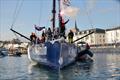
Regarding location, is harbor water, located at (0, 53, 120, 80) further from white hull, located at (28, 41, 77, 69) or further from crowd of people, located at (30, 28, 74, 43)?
crowd of people, located at (30, 28, 74, 43)

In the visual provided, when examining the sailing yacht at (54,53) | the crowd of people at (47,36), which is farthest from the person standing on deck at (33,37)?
the sailing yacht at (54,53)

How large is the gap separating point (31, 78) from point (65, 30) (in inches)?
380

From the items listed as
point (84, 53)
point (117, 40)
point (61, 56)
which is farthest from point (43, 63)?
point (117, 40)

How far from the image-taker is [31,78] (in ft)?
78.8

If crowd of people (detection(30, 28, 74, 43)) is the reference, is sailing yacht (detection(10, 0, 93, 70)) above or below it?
below

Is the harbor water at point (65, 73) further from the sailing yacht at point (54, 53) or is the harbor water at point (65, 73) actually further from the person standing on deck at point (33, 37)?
the person standing on deck at point (33, 37)

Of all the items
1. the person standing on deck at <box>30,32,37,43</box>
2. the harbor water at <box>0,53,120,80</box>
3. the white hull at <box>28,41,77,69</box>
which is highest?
the person standing on deck at <box>30,32,37,43</box>

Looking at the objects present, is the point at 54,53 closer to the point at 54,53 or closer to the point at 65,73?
the point at 54,53

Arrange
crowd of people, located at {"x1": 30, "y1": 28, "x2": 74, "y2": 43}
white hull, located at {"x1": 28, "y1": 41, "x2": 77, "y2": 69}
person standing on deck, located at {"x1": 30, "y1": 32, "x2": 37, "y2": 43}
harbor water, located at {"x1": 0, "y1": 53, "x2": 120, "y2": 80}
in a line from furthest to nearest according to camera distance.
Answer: person standing on deck, located at {"x1": 30, "y1": 32, "x2": 37, "y2": 43} < crowd of people, located at {"x1": 30, "y1": 28, "x2": 74, "y2": 43} < white hull, located at {"x1": 28, "y1": 41, "x2": 77, "y2": 69} < harbor water, located at {"x1": 0, "y1": 53, "x2": 120, "y2": 80}

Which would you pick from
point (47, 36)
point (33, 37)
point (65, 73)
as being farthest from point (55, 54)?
point (33, 37)

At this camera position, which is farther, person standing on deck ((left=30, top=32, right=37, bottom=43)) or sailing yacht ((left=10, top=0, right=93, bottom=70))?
person standing on deck ((left=30, top=32, right=37, bottom=43))

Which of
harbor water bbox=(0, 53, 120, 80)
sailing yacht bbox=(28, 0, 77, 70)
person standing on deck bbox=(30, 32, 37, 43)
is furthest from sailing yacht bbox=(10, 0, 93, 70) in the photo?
person standing on deck bbox=(30, 32, 37, 43)

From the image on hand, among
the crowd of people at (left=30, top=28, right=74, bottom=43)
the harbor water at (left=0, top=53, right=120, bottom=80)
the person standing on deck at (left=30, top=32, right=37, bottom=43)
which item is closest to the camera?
the harbor water at (left=0, top=53, right=120, bottom=80)

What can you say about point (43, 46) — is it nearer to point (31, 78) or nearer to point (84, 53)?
point (31, 78)
